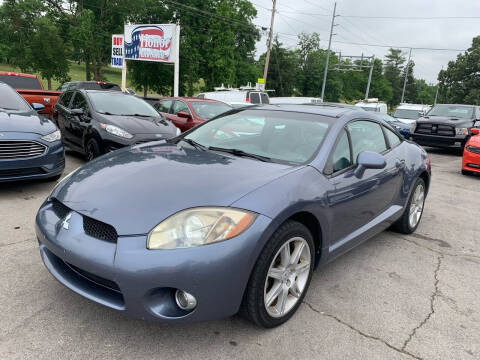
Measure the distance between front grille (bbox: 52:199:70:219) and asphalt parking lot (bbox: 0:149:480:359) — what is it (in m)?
0.64

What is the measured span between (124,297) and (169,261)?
0.34m

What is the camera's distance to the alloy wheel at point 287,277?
233cm

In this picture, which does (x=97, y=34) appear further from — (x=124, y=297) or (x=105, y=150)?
(x=124, y=297)

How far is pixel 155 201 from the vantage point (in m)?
2.18

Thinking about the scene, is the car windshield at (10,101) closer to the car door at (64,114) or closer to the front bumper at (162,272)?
the car door at (64,114)

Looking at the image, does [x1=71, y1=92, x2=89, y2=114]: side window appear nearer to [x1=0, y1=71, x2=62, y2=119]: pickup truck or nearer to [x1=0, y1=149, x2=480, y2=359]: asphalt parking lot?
[x1=0, y1=71, x2=62, y2=119]: pickup truck

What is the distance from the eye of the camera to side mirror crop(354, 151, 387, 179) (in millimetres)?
2920

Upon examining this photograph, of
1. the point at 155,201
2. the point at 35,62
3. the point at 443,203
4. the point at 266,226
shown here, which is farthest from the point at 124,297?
the point at 35,62

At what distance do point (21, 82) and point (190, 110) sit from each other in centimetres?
589

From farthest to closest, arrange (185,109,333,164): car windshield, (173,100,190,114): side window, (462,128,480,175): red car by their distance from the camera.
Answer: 1. (173,100,190,114): side window
2. (462,128,480,175): red car
3. (185,109,333,164): car windshield

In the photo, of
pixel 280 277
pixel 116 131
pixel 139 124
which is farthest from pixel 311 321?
pixel 139 124

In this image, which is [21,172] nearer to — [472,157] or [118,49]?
[472,157]

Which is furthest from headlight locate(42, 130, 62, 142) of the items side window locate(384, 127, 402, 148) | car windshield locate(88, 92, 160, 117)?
side window locate(384, 127, 402, 148)

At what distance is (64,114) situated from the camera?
24.4 feet
